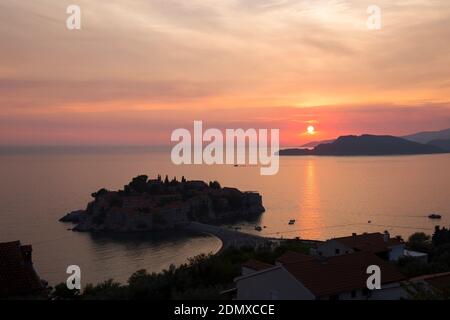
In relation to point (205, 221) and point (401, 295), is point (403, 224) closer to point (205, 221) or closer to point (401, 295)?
point (205, 221)

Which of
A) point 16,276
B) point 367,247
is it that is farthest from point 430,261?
point 16,276

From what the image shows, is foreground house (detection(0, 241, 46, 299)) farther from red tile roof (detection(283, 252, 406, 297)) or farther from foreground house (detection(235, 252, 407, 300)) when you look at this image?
red tile roof (detection(283, 252, 406, 297))

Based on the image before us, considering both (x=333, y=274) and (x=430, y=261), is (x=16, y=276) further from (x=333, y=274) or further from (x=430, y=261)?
(x=430, y=261)

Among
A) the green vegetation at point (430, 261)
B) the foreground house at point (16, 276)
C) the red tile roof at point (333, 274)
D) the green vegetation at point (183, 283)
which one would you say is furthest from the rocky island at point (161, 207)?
the foreground house at point (16, 276)

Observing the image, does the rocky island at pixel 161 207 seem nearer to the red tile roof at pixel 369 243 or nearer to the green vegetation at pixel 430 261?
the green vegetation at pixel 430 261

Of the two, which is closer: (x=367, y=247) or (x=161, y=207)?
(x=367, y=247)
